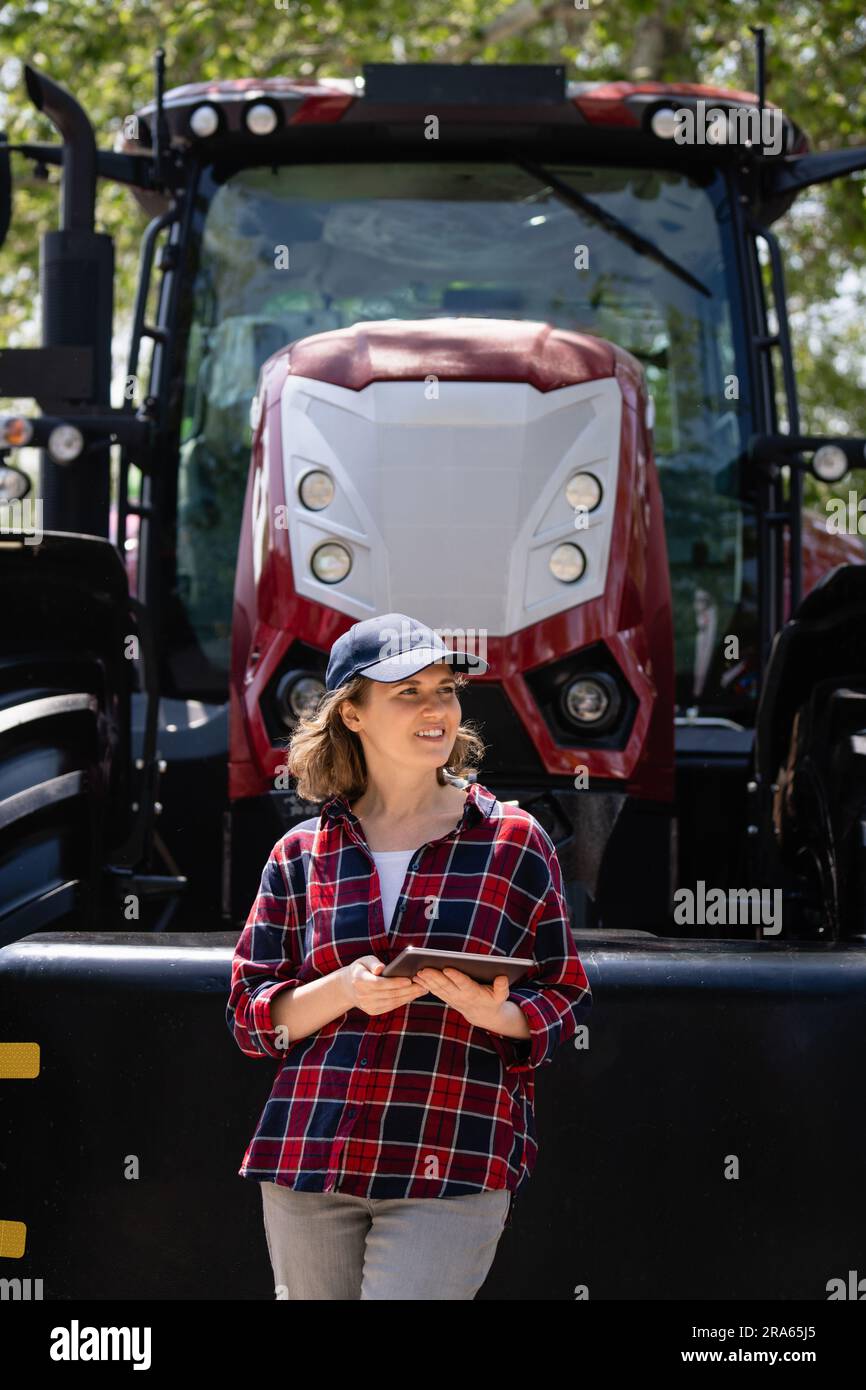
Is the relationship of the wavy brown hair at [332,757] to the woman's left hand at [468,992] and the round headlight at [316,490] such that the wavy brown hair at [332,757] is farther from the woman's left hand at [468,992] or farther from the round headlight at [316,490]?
the round headlight at [316,490]

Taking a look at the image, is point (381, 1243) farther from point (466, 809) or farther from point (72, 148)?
point (72, 148)

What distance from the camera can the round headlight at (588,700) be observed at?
387 cm

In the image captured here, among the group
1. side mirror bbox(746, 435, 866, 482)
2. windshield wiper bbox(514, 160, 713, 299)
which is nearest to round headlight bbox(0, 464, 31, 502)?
windshield wiper bbox(514, 160, 713, 299)

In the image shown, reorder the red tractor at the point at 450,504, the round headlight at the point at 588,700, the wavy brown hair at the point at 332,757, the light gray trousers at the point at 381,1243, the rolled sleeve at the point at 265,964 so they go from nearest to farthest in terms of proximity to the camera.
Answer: the light gray trousers at the point at 381,1243 → the rolled sleeve at the point at 265,964 → the wavy brown hair at the point at 332,757 → the red tractor at the point at 450,504 → the round headlight at the point at 588,700

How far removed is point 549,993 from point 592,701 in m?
1.47

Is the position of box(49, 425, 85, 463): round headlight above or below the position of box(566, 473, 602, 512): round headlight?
above

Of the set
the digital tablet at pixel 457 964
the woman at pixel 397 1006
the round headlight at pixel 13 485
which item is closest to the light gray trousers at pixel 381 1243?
the woman at pixel 397 1006

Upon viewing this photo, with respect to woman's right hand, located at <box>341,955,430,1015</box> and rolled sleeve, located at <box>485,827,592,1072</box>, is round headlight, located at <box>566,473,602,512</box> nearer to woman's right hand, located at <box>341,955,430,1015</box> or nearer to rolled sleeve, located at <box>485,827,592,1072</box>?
rolled sleeve, located at <box>485,827,592,1072</box>

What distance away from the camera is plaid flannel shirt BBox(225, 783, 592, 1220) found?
2398 mm

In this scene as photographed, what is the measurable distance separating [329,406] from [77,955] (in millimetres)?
1394

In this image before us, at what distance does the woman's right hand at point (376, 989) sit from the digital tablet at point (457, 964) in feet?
0.04

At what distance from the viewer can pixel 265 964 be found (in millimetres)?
2549

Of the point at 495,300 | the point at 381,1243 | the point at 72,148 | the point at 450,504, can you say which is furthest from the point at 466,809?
the point at 495,300
